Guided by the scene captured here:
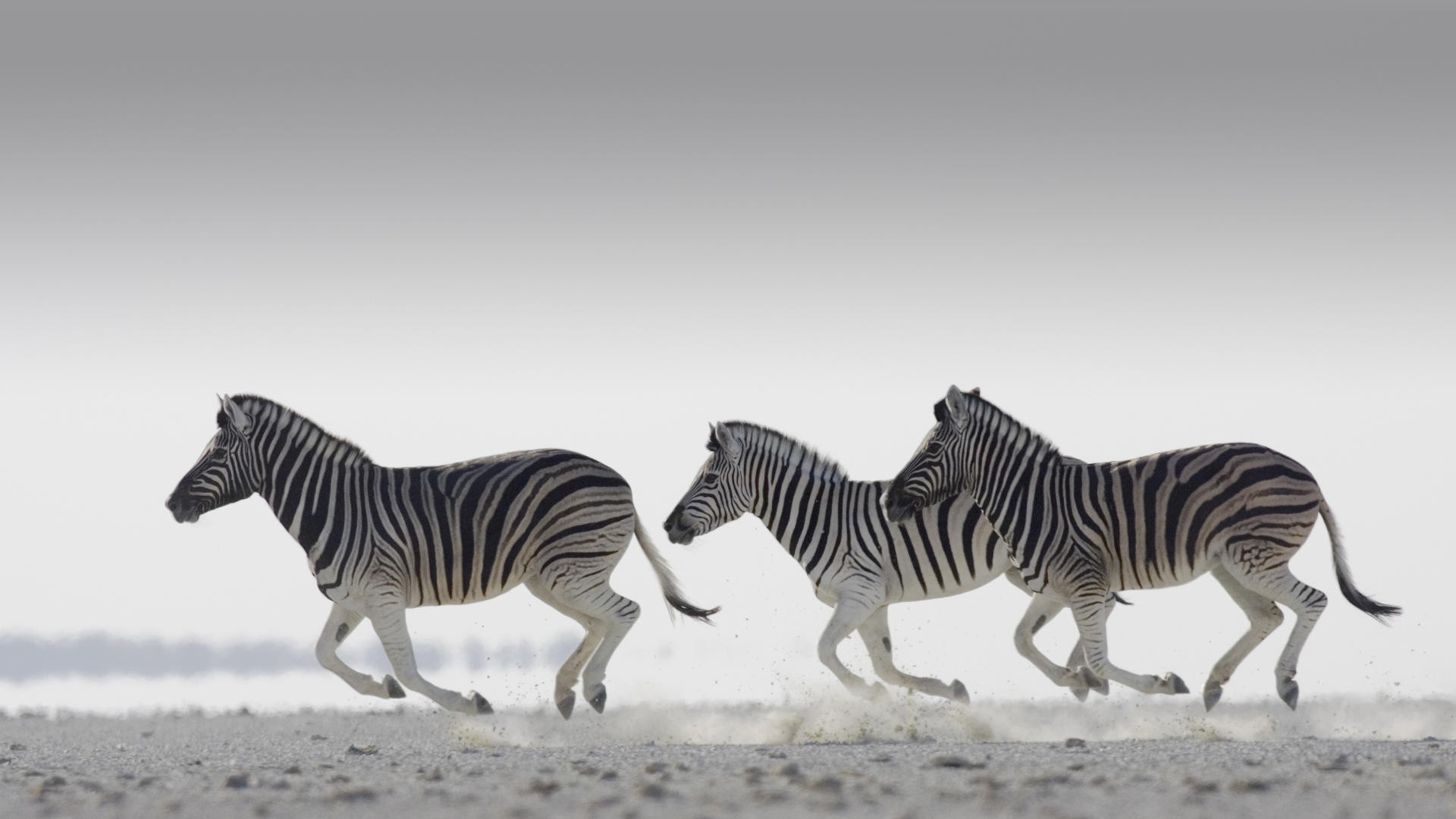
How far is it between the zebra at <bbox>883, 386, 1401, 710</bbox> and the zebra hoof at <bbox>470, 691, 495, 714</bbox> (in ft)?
12.7

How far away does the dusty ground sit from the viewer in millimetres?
8523

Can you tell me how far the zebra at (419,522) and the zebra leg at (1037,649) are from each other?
356 centimetres

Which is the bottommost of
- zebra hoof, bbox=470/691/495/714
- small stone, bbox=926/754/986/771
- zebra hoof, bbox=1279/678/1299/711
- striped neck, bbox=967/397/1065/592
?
small stone, bbox=926/754/986/771

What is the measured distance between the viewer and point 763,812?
8266mm

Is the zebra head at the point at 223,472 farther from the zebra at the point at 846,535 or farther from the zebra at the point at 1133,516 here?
the zebra at the point at 1133,516

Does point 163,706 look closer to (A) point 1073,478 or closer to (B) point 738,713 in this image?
(B) point 738,713

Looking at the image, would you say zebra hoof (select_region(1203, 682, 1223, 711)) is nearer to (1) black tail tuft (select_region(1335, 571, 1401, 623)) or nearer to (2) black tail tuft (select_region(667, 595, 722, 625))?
(1) black tail tuft (select_region(1335, 571, 1401, 623))

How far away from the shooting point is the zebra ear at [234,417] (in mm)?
14734

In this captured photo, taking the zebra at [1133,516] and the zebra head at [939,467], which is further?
the zebra head at [939,467]

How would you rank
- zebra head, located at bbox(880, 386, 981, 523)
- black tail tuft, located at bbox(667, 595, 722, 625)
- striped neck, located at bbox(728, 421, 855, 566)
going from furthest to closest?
1. black tail tuft, located at bbox(667, 595, 722, 625)
2. striped neck, located at bbox(728, 421, 855, 566)
3. zebra head, located at bbox(880, 386, 981, 523)

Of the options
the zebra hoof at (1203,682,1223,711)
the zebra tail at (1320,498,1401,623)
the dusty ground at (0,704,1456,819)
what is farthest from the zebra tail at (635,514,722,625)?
the zebra tail at (1320,498,1401,623)

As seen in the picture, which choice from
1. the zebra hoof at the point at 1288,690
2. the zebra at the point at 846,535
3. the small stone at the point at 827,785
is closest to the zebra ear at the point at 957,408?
the zebra at the point at 846,535

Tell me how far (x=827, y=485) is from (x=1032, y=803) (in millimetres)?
7311

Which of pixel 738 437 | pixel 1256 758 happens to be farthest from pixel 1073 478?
pixel 1256 758
